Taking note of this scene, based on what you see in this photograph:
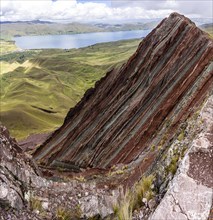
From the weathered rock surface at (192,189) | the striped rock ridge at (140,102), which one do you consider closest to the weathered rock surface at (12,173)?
the weathered rock surface at (192,189)

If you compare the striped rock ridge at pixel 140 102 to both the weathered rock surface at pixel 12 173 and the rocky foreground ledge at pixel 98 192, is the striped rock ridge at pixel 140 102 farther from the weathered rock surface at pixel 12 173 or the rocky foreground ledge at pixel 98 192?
the weathered rock surface at pixel 12 173

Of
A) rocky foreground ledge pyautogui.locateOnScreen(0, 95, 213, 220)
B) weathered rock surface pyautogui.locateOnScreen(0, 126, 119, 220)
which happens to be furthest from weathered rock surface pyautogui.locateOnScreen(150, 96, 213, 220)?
weathered rock surface pyautogui.locateOnScreen(0, 126, 119, 220)

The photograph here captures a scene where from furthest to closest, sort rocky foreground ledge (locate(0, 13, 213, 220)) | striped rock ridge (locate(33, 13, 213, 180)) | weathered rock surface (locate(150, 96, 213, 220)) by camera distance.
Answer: striped rock ridge (locate(33, 13, 213, 180)) < rocky foreground ledge (locate(0, 13, 213, 220)) < weathered rock surface (locate(150, 96, 213, 220))

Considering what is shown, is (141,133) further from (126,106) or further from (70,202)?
(70,202)

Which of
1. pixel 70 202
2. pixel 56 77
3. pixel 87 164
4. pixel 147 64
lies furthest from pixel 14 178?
pixel 56 77

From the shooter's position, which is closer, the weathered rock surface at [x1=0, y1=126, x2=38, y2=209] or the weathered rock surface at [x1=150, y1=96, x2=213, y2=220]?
the weathered rock surface at [x1=150, y1=96, x2=213, y2=220]

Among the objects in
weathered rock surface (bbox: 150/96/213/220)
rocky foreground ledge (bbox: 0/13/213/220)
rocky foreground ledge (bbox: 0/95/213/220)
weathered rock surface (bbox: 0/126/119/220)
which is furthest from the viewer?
weathered rock surface (bbox: 0/126/119/220)

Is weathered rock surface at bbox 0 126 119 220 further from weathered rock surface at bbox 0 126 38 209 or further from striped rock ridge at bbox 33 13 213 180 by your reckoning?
striped rock ridge at bbox 33 13 213 180
